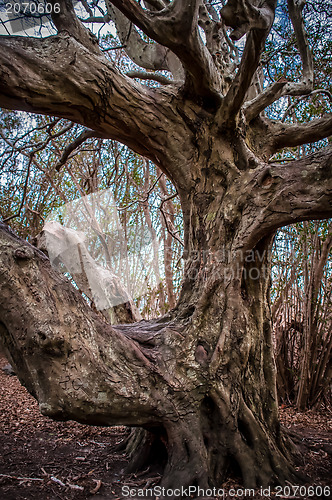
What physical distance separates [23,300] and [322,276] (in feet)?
10.7

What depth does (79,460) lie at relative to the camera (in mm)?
2727

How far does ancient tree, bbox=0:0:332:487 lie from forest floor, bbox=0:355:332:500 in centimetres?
23

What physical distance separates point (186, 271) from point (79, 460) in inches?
62.8

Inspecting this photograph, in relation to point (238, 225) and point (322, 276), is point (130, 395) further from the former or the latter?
point (322, 276)

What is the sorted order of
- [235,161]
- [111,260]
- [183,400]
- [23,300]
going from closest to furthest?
[23,300] → [183,400] → [235,161] → [111,260]

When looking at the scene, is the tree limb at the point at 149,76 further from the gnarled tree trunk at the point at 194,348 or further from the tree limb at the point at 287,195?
the tree limb at the point at 287,195

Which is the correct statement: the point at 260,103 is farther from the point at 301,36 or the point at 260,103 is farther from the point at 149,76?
the point at 149,76

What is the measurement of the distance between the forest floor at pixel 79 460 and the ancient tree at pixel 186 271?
0.75ft

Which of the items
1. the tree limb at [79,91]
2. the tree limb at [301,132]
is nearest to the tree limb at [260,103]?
the tree limb at [301,132]

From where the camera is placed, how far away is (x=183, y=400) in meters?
2.35

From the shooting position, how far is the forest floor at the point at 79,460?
2.21 metres

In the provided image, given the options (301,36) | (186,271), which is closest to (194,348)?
(186,271)

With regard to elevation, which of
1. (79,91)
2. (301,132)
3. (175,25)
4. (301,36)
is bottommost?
(79,91)

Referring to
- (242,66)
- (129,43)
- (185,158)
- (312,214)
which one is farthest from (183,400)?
(129,43)
